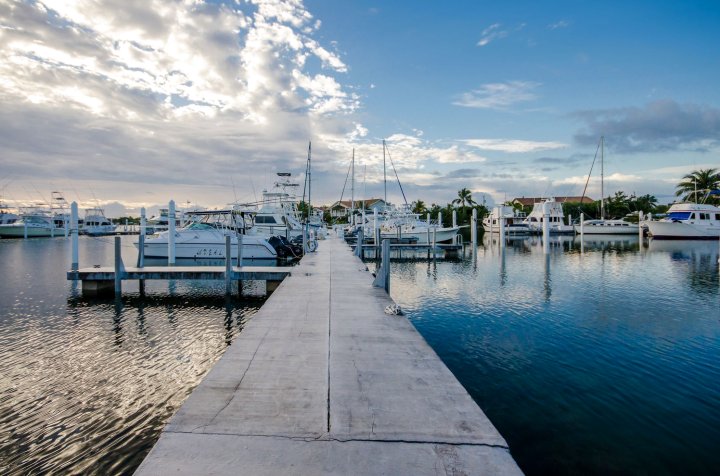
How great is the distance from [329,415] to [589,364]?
7301 millimetres

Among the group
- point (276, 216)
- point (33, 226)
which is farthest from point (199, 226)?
point (33, 226)

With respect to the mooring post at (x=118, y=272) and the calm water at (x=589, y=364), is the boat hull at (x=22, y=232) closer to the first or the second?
the mooring post at (x=118, y=272)

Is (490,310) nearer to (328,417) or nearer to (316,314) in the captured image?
(316,314)

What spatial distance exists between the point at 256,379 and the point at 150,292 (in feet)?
45.5

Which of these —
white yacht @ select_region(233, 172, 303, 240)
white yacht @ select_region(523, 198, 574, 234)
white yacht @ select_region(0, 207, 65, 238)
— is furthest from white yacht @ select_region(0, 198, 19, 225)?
white yacht @ select_region(523, 198, 574, 234)

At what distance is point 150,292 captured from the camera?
16.7 metres

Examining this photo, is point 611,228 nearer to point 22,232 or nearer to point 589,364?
point 589,364

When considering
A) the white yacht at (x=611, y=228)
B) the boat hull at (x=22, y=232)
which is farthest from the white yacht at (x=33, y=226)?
the white yacht at (x=611, y=228)

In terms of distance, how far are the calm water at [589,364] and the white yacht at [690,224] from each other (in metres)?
42.1

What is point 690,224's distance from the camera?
5334 centimetres

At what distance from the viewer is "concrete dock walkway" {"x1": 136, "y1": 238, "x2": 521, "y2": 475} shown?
330cm

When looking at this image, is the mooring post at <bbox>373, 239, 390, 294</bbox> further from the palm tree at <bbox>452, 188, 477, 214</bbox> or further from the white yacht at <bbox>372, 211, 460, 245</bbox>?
the palm tree at <bbox>452, 188, 477, 214</bbox>

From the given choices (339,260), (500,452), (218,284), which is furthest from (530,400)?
(218,284)

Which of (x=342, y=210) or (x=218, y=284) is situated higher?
(x=342, y=210)
